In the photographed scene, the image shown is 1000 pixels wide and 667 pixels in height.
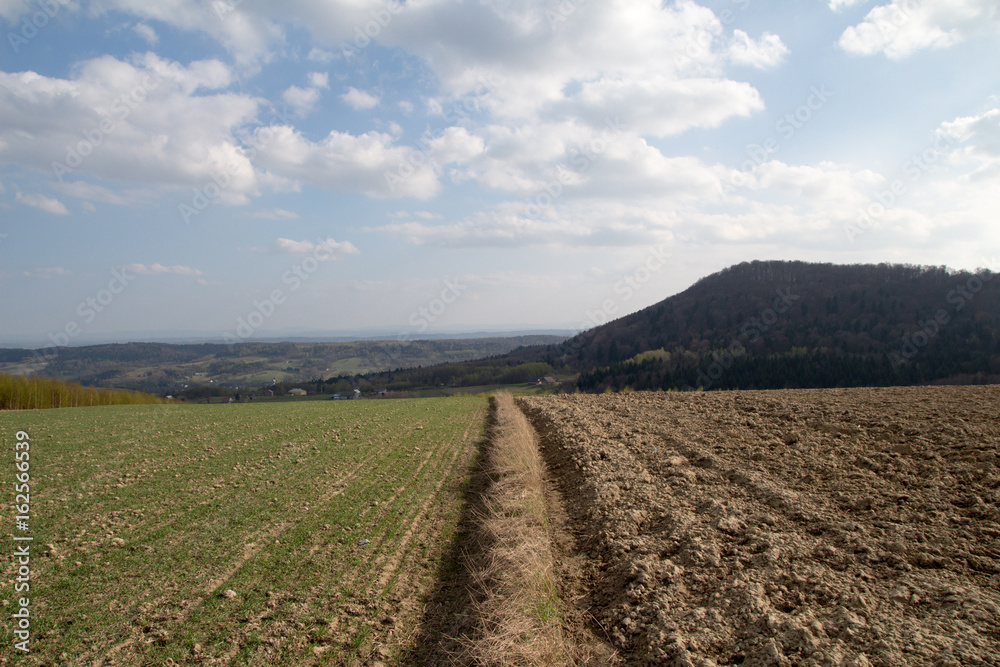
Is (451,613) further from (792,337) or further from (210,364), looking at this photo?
(210,364)

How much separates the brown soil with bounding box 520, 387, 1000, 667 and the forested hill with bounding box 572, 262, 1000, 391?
6280cm

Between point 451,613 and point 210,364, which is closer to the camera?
point 451,613

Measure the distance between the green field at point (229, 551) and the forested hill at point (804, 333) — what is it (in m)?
66.6

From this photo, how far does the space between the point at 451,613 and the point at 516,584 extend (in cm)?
93

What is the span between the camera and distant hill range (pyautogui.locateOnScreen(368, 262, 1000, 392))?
2776 inches

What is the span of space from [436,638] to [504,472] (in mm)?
6422

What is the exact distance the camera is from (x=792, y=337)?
96125 millimetres

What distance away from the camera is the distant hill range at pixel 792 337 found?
A: 231 ft

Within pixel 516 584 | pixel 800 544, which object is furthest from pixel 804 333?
pixel 516 584

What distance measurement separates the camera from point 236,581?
6539 millimetres

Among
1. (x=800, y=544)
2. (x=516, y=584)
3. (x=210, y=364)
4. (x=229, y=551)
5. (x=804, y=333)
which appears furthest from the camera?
(x=210, y=364)

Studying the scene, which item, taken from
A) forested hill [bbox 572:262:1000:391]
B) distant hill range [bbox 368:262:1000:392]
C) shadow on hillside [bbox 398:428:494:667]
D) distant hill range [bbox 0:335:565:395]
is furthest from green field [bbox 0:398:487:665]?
distant hill range [bbox 0:335:565:395]

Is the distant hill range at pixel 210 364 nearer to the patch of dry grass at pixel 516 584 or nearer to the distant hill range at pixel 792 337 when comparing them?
the distant hill range at pixel 792 337

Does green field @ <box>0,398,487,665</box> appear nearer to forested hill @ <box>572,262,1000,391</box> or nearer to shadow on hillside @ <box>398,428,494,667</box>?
shadow on hillside @ <box>398,428,494,667</box>
